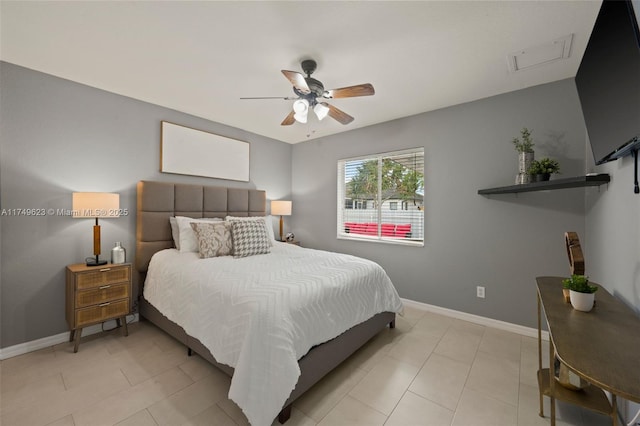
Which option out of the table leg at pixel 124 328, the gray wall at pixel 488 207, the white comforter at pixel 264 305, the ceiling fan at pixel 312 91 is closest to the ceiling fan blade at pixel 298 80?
the ceiling fan at pixel 312 91

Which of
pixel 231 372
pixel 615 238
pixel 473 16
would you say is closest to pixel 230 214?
pixel 231 372

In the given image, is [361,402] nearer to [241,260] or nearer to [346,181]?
[241,260]

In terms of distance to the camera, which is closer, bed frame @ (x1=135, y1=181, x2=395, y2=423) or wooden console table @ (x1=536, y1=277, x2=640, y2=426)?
wooden console table @ (x1=536, y1=277, x2=640, y2=426)

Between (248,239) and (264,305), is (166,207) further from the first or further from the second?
(264,305)

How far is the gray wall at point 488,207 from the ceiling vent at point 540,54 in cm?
51

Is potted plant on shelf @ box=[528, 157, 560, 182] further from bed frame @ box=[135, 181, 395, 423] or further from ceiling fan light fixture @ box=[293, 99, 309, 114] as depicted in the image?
ceiling fan light fixture @ box=[293, 99, 309, 114]

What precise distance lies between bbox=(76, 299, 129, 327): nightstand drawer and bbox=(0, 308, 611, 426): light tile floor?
0.86 ft

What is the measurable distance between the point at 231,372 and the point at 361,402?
923 mm

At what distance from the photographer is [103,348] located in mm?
2385

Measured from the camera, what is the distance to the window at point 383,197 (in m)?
3.48

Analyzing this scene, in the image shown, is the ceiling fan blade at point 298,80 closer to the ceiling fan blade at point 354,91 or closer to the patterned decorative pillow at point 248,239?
the ceiling fan blade at point 354,91

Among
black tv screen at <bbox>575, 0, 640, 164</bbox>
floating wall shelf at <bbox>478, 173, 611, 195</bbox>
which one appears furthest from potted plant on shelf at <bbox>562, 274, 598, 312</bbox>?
floating wall shelf at <bbox>478, 173, 611, 195</bbox>

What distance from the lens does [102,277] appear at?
2.44 meters

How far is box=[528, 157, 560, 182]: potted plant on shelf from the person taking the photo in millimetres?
2303
